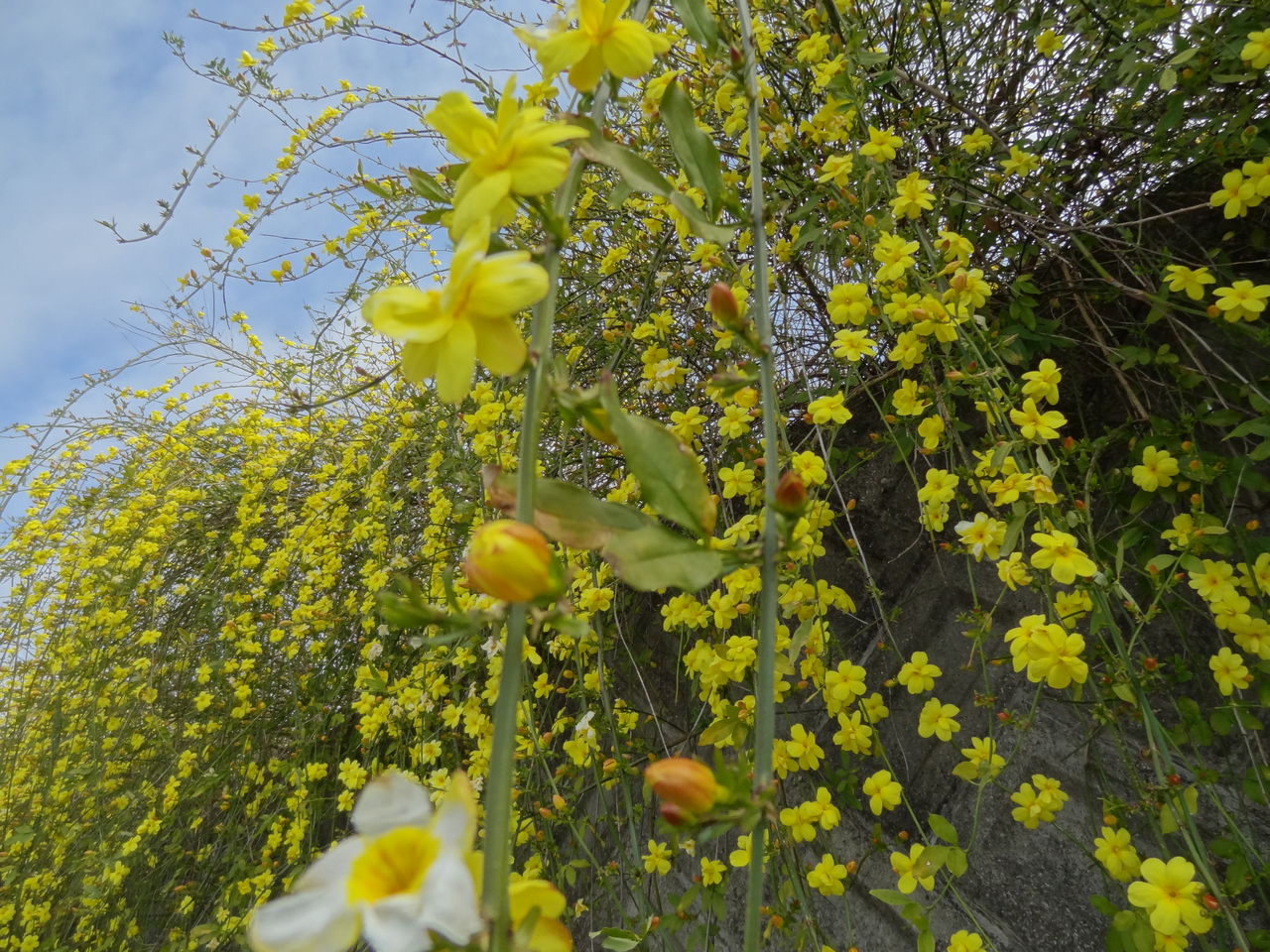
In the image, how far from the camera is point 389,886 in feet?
0.90

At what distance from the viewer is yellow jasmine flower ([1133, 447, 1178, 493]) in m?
0.95

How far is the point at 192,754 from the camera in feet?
6.85

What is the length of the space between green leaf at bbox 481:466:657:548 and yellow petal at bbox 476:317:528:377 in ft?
0.19

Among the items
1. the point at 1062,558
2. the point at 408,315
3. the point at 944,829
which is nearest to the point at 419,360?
the point at 408,315

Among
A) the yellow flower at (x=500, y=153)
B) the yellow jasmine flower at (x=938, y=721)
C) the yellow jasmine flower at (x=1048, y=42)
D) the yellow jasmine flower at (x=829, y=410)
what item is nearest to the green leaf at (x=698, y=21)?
the yellow flower at (x=500, y=153)

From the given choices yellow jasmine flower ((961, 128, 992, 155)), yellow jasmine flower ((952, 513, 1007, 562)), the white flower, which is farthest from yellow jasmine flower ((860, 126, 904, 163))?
the white flower

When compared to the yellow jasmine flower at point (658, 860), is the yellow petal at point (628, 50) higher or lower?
higher

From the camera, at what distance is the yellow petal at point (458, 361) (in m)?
0.32

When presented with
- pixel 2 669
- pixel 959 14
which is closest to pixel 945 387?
pixel 959 14

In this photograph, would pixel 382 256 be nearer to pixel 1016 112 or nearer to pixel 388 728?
pixel 388 728

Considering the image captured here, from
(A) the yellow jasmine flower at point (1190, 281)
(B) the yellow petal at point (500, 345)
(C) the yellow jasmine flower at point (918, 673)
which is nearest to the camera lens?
(B) the yellow petal at point (500, 345)

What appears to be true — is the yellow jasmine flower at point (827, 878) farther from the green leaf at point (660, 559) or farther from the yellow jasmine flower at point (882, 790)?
the green leaf at point (660, 559)

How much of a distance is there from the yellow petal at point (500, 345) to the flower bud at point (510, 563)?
0.28 feet

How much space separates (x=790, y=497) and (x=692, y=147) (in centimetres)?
26
